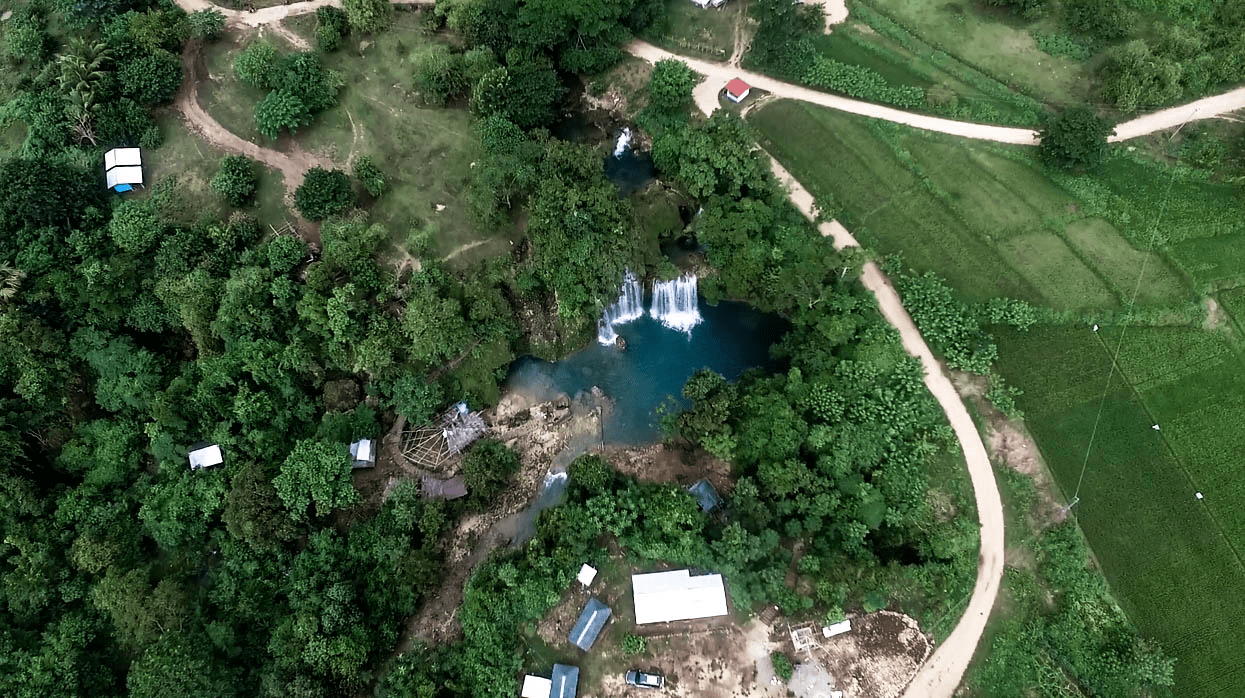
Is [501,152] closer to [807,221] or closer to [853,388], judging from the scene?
[807,221]

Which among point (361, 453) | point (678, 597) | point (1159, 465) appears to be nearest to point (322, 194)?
point (361, 453)

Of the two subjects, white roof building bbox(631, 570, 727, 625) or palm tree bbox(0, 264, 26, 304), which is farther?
palm tree bbox(0, 264, 26, 304)

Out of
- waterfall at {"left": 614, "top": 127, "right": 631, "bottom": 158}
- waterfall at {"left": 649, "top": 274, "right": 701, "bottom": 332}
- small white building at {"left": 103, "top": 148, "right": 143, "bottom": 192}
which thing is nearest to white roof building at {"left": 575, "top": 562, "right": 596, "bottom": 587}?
waterfall at {"left": 649, "top": 274, "right": 701, "bottom": 332}

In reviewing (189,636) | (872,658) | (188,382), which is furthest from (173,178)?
(872,658)

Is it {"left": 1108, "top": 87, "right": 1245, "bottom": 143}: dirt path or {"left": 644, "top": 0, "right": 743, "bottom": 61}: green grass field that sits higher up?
{"left": 1108, "top": 87, "right": 1245, "bottom": 143}: dirt path

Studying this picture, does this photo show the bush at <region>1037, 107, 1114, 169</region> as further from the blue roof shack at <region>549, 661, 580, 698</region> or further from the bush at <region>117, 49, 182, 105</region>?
the bush at <region>117, 49, 182, 105</region>

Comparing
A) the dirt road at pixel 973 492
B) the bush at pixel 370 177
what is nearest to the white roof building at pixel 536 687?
the dirt road at pixel 973 492
